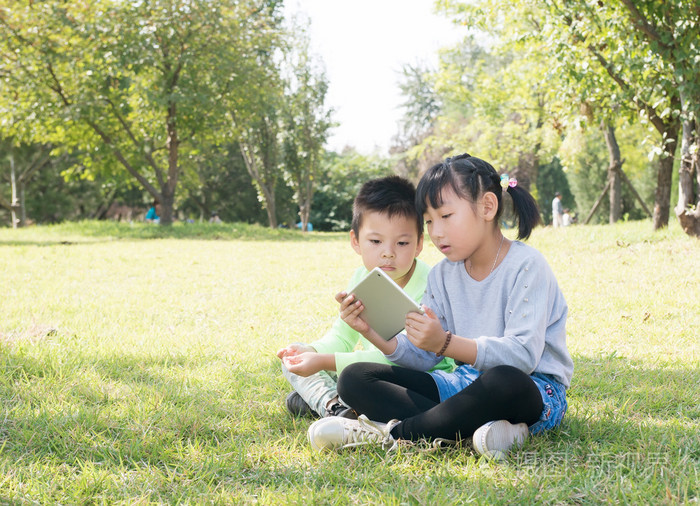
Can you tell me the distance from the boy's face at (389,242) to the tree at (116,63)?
13.2 meters

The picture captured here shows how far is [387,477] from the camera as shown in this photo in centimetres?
203

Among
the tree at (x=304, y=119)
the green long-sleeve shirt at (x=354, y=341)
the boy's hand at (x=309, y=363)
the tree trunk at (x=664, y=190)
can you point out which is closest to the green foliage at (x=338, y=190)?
the tree at (x=304, y=119)

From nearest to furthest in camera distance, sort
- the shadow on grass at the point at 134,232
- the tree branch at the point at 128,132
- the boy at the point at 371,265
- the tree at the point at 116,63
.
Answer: the boy at the point at 371,265
the shadow on grass at the point at 134,232
the tree at the point at 116,63
the tree branch at the point at 128,132

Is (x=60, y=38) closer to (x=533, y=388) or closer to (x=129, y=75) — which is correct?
(x=129, y=75)

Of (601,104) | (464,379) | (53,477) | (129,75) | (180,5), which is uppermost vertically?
(180,5)

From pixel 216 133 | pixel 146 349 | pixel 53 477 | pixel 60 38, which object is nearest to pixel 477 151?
pixel 216 133

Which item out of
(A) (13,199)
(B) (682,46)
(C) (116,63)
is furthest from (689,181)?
(A) (13,199)

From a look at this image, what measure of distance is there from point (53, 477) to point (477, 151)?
2424cm

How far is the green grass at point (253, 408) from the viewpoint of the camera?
1.94 metres

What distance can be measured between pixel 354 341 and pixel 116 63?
47.0ft

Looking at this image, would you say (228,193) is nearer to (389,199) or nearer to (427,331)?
(389,199)

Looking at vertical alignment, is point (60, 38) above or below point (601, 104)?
above

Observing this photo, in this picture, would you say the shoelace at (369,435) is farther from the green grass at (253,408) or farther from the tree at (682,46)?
the tree at (682,46)

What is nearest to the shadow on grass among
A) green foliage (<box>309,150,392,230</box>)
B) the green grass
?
the green grass
